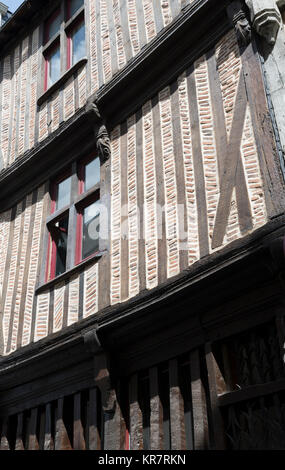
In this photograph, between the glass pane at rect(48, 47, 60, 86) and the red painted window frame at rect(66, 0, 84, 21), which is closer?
the glass pane at rect(48, 47, 60, 86)

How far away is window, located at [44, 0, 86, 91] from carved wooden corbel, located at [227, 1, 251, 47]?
270 centimetres

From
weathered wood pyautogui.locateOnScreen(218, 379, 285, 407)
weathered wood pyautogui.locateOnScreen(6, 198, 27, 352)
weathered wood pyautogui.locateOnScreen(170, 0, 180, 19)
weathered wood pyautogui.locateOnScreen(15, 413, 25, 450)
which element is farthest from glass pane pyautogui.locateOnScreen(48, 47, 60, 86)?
weathered wood pyautogui.locateOnScreen(218, 379, 285, 407)

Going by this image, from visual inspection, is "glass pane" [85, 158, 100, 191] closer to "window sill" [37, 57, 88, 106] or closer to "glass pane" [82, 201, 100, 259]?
"glass pane" [82, 201, 100, 259]

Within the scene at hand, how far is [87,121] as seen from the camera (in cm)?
666

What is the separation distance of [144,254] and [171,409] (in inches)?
57.6

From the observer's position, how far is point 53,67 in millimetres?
8180

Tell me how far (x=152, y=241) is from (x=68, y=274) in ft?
3.80

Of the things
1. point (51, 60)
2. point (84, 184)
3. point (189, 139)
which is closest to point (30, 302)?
point (84, 184)

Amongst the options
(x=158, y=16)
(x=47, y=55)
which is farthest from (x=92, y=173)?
(x=47, y=55)

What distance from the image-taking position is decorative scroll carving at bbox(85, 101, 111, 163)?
6.31 m

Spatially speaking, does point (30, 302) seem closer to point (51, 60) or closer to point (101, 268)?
point (101, 268)

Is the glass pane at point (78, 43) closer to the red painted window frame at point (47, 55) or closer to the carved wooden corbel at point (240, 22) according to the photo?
the red painted window frame at point (47, 55)

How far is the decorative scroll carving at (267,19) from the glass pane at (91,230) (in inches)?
98.3

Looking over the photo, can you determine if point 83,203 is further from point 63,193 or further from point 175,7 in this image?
point 175,7
